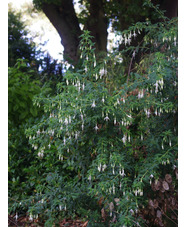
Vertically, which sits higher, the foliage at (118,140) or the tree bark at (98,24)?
the tree bark at (98,24)

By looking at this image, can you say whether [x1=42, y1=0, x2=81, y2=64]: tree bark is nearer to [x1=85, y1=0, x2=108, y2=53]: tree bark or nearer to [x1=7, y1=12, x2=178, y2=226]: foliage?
[x1=85, y1=0, x2=108, y2=53]: tree bark

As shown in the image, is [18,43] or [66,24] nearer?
[66,24]

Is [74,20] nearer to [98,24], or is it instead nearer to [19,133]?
[98,24]

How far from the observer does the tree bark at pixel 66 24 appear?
761 cm

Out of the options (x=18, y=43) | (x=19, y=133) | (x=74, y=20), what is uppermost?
(x=18, y=43)

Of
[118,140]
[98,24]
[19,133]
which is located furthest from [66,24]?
[118,140]

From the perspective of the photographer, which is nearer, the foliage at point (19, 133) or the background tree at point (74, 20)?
the foliage at point (19, 133)

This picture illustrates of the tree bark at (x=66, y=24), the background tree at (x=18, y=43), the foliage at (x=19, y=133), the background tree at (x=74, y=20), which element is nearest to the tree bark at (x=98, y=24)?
the background tree at (x=74, y=20)

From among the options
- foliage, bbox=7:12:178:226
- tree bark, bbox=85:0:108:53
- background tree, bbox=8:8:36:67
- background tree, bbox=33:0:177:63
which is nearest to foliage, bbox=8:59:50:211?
foliage, bbox=7:12:178:226

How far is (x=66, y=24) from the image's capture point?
766cm

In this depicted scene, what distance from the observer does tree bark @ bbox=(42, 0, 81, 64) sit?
7605mm

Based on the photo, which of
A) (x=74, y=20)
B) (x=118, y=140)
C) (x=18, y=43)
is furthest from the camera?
(x=18, y=43)

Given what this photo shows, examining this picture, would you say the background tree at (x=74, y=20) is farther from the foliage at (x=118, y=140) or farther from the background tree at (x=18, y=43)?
the foliage at (x=118, y=140)
